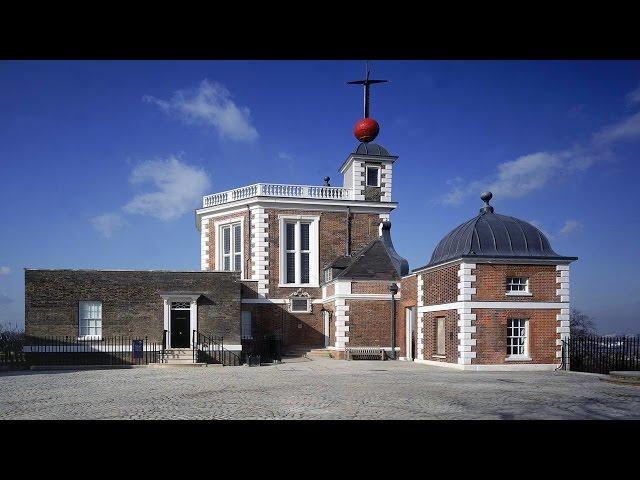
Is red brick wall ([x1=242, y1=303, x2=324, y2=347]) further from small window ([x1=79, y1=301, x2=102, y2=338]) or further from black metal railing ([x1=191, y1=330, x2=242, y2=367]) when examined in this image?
small window ([x1=79, y1=301, x2=102, y2=338])

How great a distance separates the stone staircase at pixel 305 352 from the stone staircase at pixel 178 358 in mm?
7348

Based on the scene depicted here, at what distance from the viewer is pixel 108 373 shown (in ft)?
70.8

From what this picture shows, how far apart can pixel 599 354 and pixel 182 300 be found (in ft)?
57.5

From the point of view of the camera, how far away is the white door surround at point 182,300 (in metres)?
27.0

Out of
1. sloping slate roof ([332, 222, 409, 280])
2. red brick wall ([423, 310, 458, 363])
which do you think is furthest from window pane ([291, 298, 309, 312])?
red brick wall ([423, 310, 458, 363])

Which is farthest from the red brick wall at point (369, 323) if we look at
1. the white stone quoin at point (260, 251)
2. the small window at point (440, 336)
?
Result: the white stone quoin at point (260, 251)

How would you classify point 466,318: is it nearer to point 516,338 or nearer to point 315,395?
point 516,338

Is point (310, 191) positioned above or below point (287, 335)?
above

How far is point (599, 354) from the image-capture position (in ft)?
72.9
